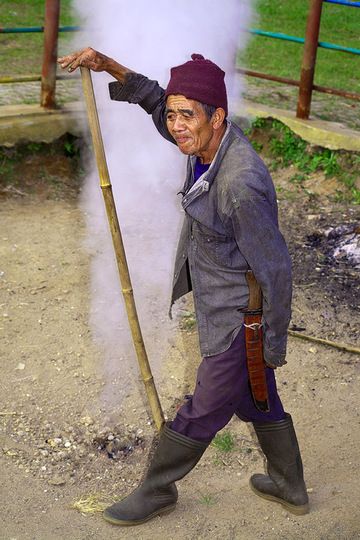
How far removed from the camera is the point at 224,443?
401 centimetres

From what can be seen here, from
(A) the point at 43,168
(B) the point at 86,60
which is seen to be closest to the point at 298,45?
(A) the point at 43,168

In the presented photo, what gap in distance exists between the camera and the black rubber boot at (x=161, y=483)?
3.38 metres

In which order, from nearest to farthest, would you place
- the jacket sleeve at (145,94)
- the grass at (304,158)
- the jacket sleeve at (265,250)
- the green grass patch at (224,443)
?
the jacket sleeve at (265,250), the jacket sleeve at (145,94), the green grass patch at (224,443), the grass at (304,158)

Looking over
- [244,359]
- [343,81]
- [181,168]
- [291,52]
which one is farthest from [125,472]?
[291,52]

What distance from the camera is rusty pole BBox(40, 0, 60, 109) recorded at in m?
6.45

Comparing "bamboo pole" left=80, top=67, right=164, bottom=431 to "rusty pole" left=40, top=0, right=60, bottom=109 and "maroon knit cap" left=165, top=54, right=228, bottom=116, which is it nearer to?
"maroon knit cap" left=165, top=54, right=228, bottom=116

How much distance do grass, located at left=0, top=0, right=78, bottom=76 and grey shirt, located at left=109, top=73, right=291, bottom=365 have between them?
5.44m

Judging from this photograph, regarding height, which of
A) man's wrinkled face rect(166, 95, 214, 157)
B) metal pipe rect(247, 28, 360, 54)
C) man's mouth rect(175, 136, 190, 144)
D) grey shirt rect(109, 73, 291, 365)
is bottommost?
metal pipe rect(247, 28, 360, 54)

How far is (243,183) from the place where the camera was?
293 cm

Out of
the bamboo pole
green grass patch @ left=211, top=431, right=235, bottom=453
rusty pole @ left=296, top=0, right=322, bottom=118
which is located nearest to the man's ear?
the bamboo pole

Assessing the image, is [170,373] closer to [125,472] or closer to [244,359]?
[125,472]

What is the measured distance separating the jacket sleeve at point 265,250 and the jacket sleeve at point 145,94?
67 centimetres

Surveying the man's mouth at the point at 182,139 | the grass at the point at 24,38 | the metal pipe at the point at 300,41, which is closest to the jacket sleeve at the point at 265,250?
the man's mouth at the point at 182,139

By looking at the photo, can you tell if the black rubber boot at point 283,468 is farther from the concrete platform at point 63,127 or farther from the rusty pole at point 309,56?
the rusty pole at point 309,56
